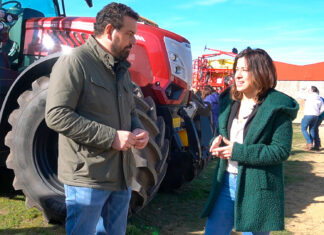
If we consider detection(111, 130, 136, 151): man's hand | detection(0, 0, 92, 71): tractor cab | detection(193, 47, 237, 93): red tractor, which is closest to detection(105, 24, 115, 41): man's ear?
detection(111, 130, 136, 151): man's hand

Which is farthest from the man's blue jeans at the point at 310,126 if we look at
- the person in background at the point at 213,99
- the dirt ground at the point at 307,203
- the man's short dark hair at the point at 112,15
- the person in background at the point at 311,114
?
the man's short dark hair at the point at 112,15

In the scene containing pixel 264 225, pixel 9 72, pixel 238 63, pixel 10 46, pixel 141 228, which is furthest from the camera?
pixel 10 46

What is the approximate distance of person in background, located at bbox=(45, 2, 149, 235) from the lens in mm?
1865

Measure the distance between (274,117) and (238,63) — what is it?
441 mm

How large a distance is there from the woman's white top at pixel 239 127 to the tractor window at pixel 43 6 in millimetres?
3563

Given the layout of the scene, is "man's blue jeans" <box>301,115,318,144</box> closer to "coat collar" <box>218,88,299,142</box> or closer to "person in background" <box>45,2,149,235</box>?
"coat collar" <box>218,88,299,142</box>

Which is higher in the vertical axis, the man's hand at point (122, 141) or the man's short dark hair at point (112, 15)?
the man's short dark hair at point (112, 15)

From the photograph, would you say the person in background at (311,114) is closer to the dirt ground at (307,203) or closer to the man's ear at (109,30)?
the dirt ground at (307,203)

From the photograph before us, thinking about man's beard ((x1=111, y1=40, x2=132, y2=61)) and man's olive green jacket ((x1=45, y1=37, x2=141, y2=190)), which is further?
man's beard ((x1=111, y1=40, x2=132, y2=61))

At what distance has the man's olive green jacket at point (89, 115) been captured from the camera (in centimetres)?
186

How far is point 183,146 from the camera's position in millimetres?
4375

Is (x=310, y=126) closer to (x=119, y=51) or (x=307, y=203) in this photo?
(x=307, y=203)

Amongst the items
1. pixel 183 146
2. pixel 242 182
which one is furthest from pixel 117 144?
pixel 183 146

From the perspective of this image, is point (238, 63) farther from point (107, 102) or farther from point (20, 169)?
point (20, 169)
